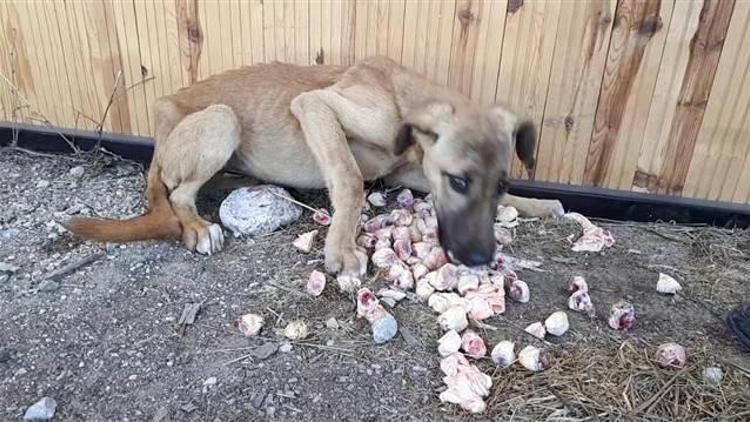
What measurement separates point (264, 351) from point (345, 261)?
0.51 m

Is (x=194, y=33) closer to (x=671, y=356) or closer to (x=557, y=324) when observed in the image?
(x=557, y=324)

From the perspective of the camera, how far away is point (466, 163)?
7.70 ft

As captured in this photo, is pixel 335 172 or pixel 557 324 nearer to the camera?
pixel 557 324

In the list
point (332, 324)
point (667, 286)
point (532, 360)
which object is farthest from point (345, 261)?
point (667, 286)

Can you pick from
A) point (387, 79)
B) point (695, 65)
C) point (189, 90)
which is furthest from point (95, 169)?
point (695, 65)

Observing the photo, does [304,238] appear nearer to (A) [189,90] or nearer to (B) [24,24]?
(A) [189,90]

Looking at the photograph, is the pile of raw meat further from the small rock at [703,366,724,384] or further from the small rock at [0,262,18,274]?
the small rock at [0,262,18,274]

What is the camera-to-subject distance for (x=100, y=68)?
10.5 feet

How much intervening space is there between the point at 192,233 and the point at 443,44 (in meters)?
1.34

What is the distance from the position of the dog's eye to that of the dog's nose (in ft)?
0.77

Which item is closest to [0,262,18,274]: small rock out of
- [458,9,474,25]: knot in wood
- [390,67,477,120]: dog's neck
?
[390,67,477,120]: dog's neck

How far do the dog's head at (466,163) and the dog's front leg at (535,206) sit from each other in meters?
0.49

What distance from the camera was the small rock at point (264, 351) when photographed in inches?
83.8

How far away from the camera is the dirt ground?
77.7 inches
